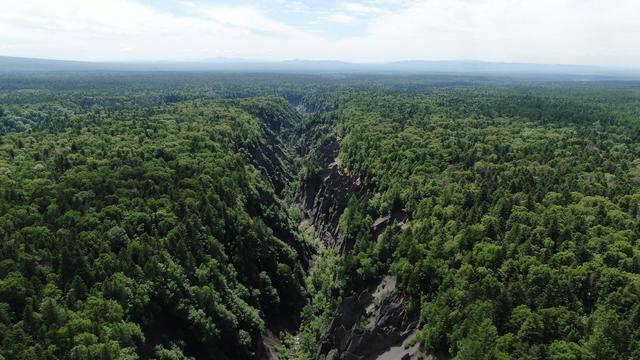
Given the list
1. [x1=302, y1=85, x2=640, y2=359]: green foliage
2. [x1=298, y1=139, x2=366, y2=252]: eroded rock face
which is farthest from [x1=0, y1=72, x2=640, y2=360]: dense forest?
[x1=298, y1=139, x2=366, y2=252]: eroded rock face

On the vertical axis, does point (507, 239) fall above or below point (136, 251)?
above

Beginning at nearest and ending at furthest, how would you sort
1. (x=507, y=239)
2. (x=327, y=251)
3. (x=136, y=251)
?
(x=507, y=239)
(x=136, y=251)
(x=327, y=251)

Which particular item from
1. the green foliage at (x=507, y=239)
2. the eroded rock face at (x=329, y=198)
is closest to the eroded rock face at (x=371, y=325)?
the green foliage at (x=507, y=239)

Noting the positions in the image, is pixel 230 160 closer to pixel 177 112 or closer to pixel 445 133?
pixel 445 133

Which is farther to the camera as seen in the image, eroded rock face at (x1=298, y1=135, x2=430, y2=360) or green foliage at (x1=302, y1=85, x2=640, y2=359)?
eroded rock face at (x1=298, y1=135, x2=430, y2=360)

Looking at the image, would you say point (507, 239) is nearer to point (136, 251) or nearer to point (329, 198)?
point (136, 251)

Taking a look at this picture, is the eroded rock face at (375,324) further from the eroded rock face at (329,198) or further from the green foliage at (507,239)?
the eroded rock face at (329,198)

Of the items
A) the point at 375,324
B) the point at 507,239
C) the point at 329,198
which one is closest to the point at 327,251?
the point at 329,198

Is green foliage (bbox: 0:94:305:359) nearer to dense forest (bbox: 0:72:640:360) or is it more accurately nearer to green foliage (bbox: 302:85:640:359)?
dense forest (bbox: 0:72:640:360)
